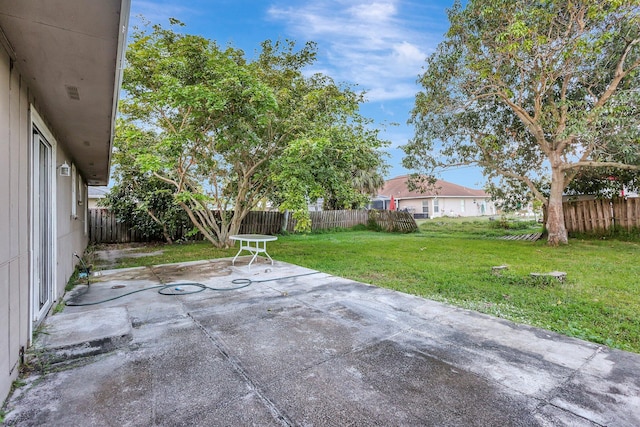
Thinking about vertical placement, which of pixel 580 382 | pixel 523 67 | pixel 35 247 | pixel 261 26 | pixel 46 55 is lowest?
pixel 580 382

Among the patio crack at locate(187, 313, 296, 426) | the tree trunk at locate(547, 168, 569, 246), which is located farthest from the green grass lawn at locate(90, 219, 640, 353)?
the patio crack at locate(187, 313, 296, 426)

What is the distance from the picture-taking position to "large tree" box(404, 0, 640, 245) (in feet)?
25.2

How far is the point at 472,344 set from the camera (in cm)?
276

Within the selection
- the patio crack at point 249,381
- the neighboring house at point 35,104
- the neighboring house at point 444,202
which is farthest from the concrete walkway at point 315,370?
the neighboring house at point 444,202

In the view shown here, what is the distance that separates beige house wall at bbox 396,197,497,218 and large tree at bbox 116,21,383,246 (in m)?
18.5

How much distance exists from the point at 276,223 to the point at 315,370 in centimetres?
1226

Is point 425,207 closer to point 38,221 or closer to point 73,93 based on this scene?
point 73,93

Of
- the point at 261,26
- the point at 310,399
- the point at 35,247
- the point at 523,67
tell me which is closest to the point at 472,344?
the point at 310,399

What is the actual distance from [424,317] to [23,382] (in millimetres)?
3380

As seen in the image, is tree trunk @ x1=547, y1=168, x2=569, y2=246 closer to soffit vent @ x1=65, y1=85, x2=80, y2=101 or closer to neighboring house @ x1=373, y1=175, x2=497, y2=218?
soffit vent @ x1=65, y1=85, x2=80, y2=101

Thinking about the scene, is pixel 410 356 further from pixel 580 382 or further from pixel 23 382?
pixel 23 382

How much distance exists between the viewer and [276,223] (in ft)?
47.2

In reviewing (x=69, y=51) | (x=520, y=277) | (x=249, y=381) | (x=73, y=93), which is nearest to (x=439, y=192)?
(x=520, y=277)

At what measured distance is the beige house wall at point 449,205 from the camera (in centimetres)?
2577
